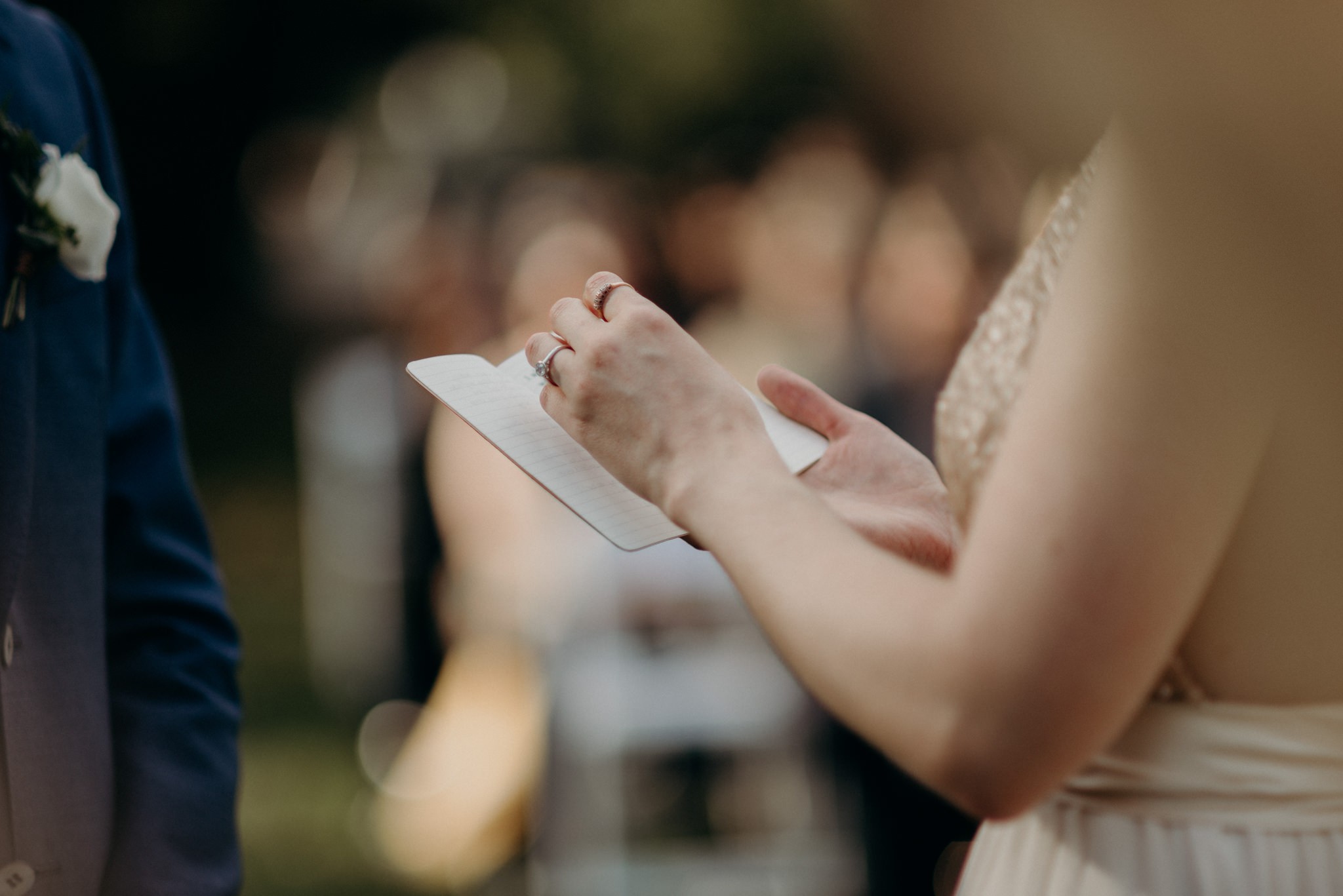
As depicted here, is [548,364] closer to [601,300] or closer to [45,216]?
[601,300]

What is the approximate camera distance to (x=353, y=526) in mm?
5398

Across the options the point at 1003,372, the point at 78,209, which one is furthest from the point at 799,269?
the point at 1003,372

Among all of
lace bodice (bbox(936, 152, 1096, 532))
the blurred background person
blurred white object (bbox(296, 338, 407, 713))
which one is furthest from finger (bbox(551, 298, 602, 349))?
blurred white object (bbox(296, 338, 407, 713))

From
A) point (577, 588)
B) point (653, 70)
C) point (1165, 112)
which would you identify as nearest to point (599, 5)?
point (653, 70)

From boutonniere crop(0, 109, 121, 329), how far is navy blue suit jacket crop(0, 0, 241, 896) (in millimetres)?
22

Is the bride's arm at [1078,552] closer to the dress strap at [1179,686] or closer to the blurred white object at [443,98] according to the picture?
the dress strap at [1179,686]

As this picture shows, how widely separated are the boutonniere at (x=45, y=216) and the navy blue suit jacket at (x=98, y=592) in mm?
22

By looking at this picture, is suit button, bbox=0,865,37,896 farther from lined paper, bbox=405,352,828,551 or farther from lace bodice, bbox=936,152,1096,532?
lace bodice, bbox=936,152,1096,532

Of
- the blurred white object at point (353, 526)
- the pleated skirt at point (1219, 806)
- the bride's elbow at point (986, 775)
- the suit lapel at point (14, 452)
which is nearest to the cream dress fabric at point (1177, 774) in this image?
the pleated skirt at point (1219, 806)

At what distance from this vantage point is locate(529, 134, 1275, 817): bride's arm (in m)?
0.76

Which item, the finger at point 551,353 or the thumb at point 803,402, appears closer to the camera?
the finger at point 551,353

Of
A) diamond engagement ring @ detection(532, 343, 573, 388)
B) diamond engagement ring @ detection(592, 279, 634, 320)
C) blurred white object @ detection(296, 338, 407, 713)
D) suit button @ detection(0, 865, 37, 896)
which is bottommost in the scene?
A: blurred white object @ detection(296, 338, 407, 713)

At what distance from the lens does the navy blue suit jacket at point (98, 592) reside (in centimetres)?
137

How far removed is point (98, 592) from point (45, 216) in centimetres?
48
